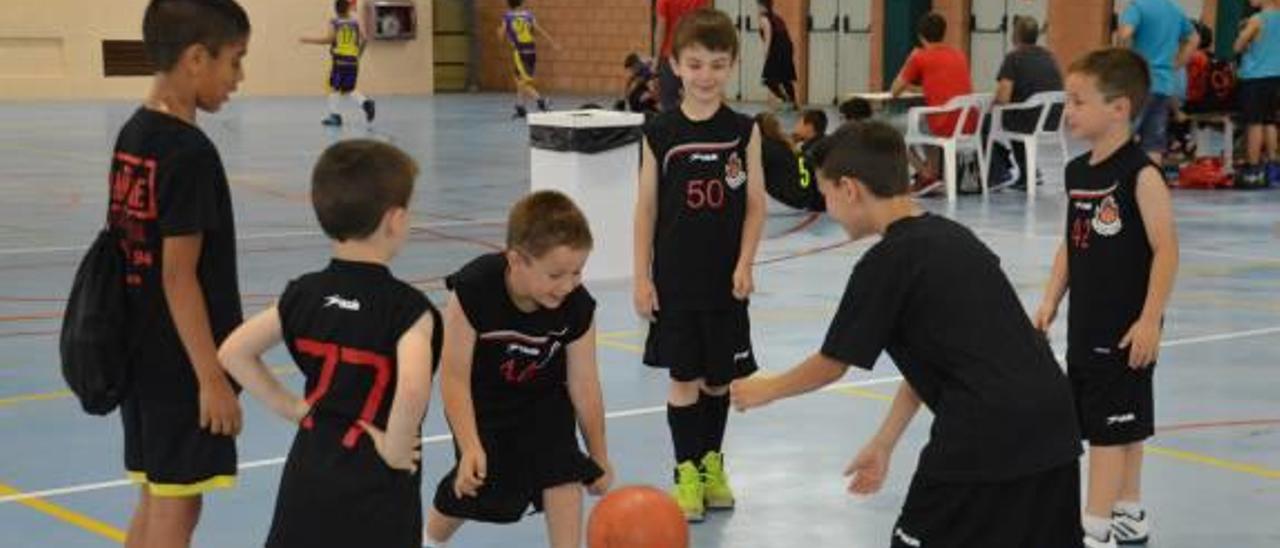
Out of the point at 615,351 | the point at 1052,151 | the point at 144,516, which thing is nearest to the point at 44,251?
the point at 615,351

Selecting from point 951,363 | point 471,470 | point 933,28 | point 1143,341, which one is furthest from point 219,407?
point 933,28

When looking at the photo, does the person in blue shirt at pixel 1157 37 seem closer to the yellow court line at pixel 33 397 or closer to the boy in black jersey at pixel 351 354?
the yellow court line at pixel 33 397

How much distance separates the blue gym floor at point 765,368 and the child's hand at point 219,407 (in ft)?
5.22

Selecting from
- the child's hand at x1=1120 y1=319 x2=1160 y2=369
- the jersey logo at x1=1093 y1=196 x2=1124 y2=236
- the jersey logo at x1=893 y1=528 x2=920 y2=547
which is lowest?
the jersey logo at x1=893 y1=528 x2=920 y2=547

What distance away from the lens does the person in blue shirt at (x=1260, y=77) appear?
16.7 metres

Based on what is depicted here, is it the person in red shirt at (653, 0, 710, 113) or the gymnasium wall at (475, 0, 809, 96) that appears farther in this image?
the gymnasium wall at (475, 0, 809, 96)

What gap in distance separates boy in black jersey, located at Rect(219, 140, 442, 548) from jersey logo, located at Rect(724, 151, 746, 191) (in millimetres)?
2411

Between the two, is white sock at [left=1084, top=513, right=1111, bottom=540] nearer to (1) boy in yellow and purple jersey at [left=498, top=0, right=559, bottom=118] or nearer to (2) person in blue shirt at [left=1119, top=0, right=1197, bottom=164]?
(2) person in blue shirt at [left=1119, top=0, right=1197, bottom=164]

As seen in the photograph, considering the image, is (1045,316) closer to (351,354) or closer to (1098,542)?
(1098,542)

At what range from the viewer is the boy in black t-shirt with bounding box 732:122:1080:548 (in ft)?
13.3

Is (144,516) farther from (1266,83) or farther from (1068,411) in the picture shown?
(1266,83)

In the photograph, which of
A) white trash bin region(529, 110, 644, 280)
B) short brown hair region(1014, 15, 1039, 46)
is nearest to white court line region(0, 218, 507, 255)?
white trash bin region(529, 110, 644, 280)

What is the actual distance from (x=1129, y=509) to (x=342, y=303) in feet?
10.3

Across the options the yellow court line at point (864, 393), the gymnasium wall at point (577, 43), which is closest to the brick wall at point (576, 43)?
the gymnasium wall at point (577, 43)
